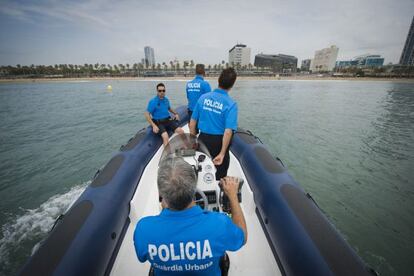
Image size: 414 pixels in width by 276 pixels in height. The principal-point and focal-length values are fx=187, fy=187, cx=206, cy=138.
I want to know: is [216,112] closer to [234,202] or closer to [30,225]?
[234,202]

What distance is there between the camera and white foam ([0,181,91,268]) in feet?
9.84

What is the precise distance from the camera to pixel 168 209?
915 millimetres

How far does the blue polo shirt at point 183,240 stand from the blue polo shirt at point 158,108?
3.66 meters

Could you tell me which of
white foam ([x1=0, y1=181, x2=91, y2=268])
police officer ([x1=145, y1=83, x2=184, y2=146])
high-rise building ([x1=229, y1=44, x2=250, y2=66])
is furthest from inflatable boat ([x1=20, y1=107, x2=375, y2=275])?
high-rise building ([x1=229, y1=44, x2=250, y2=66])

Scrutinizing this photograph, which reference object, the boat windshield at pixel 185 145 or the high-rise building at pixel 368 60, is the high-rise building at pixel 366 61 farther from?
the boat windshield at pixel 185 145

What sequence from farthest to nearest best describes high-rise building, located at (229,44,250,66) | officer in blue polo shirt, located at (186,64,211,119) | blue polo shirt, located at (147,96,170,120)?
1. high-rise building, located at (229,44,250,66)
2. blue polo shirt, located at (147,96,170,120)
3. officer in blue polo shirt, located at (186,64,211,119)

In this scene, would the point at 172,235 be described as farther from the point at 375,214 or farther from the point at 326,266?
A: the point at 375,214

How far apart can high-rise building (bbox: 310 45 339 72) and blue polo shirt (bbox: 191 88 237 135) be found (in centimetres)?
14996

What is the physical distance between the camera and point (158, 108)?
4.34 m

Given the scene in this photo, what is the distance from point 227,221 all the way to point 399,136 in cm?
1092

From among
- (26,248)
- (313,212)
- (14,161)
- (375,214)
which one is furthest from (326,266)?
(14,161)

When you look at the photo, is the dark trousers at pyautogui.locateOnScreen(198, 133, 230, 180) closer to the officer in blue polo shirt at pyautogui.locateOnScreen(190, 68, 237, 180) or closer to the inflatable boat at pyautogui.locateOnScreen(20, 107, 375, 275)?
the officer in blue polo shirt at pyautogui.locateOnScreen(190, 68, 237, 180)

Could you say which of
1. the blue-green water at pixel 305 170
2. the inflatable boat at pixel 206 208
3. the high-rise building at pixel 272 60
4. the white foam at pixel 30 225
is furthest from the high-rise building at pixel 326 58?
the white foam at pixel 30 225

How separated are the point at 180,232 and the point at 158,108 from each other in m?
3.79
